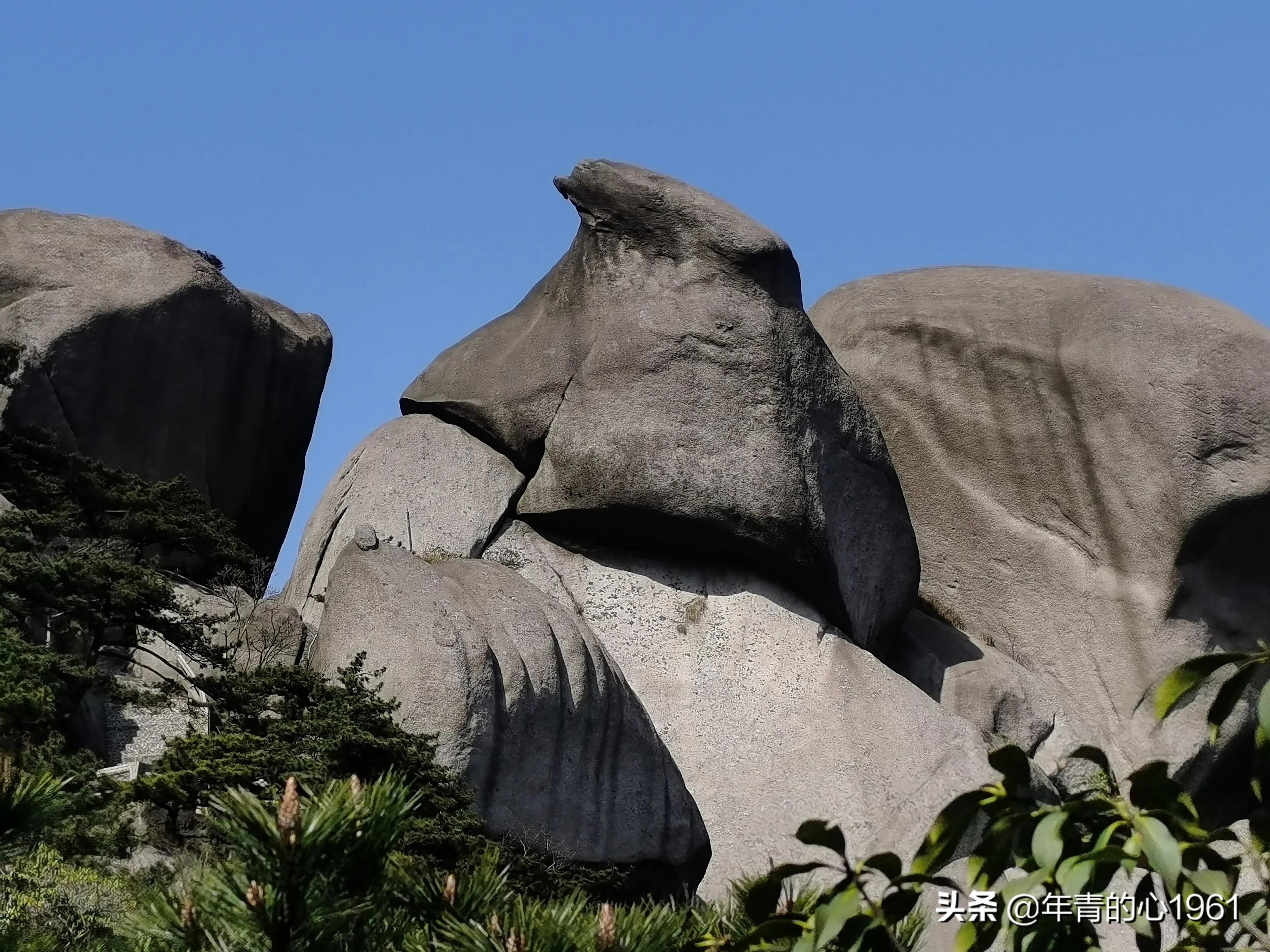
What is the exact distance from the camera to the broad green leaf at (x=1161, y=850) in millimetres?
3691

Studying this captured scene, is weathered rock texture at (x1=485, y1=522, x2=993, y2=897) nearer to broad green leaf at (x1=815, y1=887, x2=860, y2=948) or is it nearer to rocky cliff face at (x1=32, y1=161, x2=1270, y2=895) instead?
rocky cliff face at (x1=32, y1=161, x2=1270, y2=895)

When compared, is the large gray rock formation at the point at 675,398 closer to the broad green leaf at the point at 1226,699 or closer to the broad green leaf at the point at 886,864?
the broad green leaf at the point at 1226,699

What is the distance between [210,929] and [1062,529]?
44.5ft

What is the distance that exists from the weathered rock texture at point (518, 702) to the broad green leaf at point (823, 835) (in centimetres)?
717

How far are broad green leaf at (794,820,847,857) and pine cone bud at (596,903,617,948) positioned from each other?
108 centimetres

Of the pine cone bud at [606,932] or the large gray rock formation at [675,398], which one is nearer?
the pine cone bud at [606,932]

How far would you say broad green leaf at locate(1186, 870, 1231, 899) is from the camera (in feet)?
12.8

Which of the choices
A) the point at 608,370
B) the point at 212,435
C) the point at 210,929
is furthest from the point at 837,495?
the point at 210,929

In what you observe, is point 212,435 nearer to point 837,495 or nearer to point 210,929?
point 837,495

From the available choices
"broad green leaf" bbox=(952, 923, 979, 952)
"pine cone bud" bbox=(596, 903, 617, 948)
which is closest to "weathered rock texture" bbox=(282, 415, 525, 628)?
"pine cone bud" bbox=(596, 903, 617, 948)

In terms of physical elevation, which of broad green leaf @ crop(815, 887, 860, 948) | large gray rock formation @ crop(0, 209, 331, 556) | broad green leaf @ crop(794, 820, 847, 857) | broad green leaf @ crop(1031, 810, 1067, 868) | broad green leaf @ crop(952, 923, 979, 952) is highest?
large gray rock formation @ crop(0, 209, 331, 556)

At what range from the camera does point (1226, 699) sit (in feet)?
14.0

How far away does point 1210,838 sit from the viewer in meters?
4.20

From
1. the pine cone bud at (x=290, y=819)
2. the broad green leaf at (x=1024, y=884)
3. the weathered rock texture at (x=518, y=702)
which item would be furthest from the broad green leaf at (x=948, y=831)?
the weathered rock texture at (x=518, y=702)
